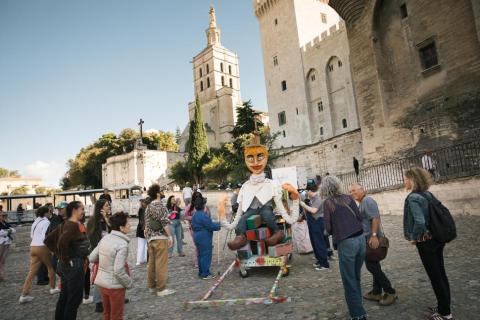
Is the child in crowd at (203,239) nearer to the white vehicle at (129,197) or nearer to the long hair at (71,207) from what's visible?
the long hair at (71,207)

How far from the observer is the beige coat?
3.82 metres

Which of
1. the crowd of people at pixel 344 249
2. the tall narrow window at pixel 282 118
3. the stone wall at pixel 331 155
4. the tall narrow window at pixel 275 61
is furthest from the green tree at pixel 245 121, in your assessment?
the crowd of people at pixel 344 249

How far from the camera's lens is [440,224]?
3727mm

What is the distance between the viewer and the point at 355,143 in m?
24.9

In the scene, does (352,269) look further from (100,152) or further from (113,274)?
(100,152)

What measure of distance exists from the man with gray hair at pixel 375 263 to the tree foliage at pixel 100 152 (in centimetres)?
5240

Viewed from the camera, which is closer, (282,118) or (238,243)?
(238,243)

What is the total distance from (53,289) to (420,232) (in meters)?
7.19

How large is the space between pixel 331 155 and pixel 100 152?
44271 millimetres

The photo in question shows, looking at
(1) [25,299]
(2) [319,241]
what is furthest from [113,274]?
(2) [319,241]

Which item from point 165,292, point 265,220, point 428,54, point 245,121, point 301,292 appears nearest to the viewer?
point 301,292

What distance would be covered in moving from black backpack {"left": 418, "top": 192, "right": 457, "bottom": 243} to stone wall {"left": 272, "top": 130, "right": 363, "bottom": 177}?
70.0 ft

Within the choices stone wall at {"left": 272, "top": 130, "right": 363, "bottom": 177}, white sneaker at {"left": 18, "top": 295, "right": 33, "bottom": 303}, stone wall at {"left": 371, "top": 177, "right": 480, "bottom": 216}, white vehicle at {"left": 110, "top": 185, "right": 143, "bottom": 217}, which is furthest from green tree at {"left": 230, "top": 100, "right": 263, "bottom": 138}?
white sneaker at {"left": 18, "top": 295, "right": 33, "bottom": 303}

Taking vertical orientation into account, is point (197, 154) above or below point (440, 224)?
above
